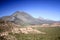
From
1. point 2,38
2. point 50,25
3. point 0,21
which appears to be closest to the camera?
point 2,38

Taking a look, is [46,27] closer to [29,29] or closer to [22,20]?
[29,29]

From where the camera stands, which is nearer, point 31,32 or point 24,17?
point 31,32

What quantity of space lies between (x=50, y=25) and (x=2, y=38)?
4.61 meters

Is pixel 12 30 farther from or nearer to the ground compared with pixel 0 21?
nearer to the ground

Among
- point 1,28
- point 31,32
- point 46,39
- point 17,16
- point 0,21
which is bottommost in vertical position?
point 46,39

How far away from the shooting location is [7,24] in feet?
23.5

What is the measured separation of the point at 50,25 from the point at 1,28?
4416mm

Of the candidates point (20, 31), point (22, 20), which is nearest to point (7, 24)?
point (20, 31)

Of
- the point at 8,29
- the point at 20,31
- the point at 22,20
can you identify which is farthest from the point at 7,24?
the point at 22,20

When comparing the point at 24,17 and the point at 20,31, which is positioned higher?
the point at 24,17

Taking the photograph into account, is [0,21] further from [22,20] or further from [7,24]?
[22,20]

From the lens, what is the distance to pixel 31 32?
6.90 metres

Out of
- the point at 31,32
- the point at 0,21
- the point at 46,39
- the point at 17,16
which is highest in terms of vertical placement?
the point at 17,16

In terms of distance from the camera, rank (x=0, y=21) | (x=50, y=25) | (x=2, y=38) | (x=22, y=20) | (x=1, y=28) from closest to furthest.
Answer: (x=2, y=38), (x=1, y=28), (x=0, y=21), (x=50, y=25), (x=22, y=20)
